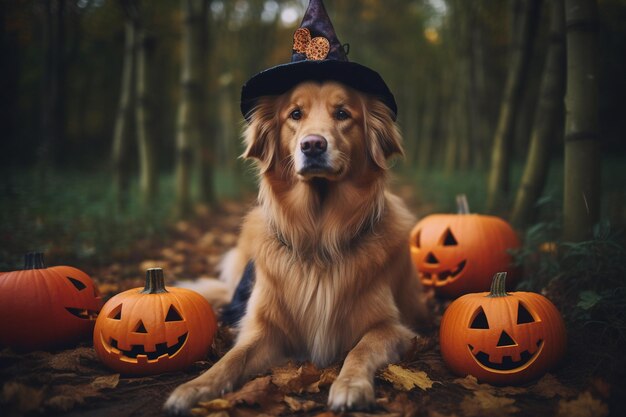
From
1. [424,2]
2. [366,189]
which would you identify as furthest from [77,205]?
[424,2]

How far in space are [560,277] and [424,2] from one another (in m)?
16.3

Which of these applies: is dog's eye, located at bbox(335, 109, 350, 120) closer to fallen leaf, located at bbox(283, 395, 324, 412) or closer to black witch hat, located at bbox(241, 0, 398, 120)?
black witch hat, located at bbox(241, 0, 398, 120)

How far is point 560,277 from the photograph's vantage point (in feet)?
10.4

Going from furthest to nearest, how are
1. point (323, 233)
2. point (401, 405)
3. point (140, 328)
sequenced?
point (323, 233)
point (140, 328)
point (401, 405)

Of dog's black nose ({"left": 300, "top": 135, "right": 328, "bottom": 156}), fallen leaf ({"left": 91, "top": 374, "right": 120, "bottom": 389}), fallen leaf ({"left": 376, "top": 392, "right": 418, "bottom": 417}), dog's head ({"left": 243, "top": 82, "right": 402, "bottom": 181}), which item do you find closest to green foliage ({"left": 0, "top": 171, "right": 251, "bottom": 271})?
fallen leaf ({"left": 91, "top": 374, "right": 120, "bottom": 389})

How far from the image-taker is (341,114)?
2854mm

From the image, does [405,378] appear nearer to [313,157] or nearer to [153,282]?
[313,157]

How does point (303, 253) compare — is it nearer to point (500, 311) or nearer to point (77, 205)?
point (500, 311)

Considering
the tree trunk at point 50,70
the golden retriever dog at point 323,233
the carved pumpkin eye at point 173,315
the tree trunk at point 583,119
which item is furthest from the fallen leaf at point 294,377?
the tree trunk at point 50,70

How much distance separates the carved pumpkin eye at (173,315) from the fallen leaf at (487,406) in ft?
5.26

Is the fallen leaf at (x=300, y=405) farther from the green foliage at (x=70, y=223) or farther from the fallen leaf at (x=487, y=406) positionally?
the green foliage at (x=70, y=223)

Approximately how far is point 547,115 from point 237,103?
1123cm

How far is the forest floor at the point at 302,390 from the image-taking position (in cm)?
202

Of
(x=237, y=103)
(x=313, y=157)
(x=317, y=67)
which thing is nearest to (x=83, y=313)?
(x=313, y=157)
